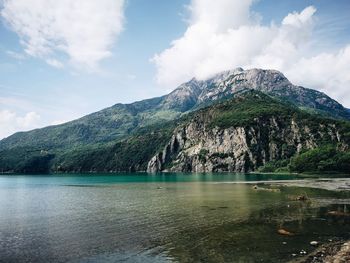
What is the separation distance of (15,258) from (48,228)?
17860mm

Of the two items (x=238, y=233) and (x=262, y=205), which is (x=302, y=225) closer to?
(x=238, y=233)

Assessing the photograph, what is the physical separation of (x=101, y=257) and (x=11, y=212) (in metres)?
47.2

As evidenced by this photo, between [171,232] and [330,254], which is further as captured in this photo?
[171,232]

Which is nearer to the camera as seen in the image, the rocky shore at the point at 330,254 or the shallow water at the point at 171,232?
the rocky shore at the point at 330,254

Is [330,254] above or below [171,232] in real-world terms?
below

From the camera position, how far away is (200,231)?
164 feet

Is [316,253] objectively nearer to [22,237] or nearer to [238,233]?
[238,233]

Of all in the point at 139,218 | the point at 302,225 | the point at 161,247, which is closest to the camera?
the point at 161,247

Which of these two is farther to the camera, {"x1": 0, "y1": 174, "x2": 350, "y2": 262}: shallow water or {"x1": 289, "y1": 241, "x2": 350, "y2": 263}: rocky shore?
{"x1": 0, "y1": 174, "x2": 350, "y2": 262}: shallow water

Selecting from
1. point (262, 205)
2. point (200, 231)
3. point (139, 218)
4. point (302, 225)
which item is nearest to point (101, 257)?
point (200, 231)

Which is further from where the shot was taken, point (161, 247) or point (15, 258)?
point (161, 247)

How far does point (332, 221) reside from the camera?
5416 cm

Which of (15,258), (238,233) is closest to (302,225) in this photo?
(238,233)

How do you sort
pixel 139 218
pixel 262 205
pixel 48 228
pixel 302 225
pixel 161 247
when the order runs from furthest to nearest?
pixel 262 205 → pixel 139 218 → pixel 48 228 → pixel 302 225 → pixel 161 247
